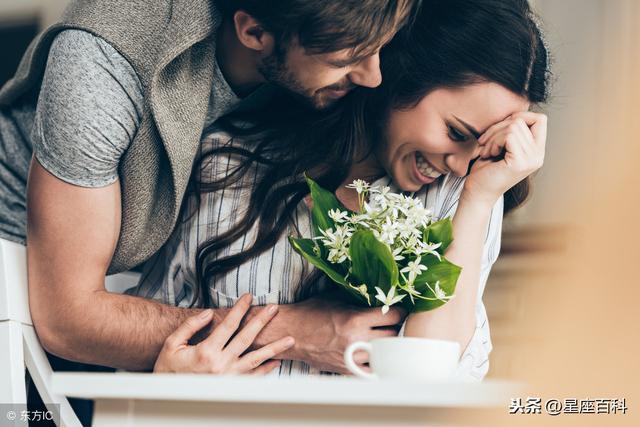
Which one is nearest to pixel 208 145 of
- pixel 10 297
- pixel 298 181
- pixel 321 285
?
pixel 298 181

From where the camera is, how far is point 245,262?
1.37 metres

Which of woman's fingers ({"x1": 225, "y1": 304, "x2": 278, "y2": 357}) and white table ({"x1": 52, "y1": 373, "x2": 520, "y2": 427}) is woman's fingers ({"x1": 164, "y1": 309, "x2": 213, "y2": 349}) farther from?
white table ({"x1": 52, "y1": 373, "x2": 520, "y2": 427})

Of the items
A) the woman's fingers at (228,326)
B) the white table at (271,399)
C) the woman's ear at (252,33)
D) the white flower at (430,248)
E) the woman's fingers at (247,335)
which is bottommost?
the woman's fingers at (247,335)

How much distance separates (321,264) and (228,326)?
20cm

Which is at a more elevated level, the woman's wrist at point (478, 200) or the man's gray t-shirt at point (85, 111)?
the man's gray t-shirt at point (85, 111)

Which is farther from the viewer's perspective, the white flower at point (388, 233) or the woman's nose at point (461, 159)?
the woman's nose at point (461, 159)

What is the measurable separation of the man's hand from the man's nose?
374 mm

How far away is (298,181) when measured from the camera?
56.0 inches

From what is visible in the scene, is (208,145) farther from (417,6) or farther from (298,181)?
(417,6)

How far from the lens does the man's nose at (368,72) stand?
1.31 m

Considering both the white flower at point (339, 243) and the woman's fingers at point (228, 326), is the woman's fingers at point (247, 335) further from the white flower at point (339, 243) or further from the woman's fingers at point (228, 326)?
the white flower at point (339, 243)

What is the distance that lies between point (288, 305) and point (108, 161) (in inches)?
15.3

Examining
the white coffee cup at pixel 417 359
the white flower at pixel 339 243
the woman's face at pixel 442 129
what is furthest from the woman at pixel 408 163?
the white coffee cup at pixel 417 359

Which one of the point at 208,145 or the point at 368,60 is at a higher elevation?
the point at 368,60
